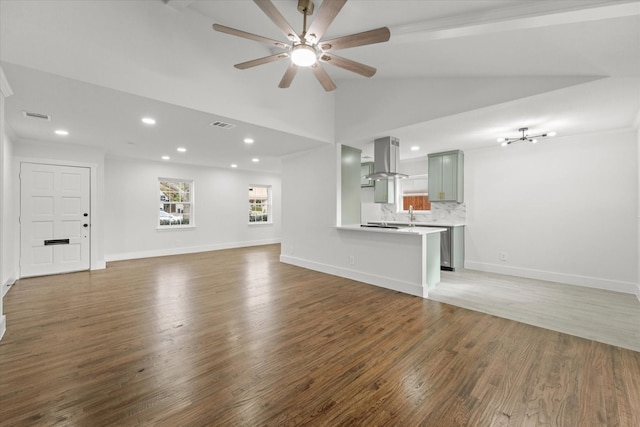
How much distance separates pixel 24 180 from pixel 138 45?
412 cm

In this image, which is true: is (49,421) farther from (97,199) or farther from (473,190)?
(473,190)

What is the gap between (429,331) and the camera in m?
2.78

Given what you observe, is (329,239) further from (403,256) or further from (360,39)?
(360,39)

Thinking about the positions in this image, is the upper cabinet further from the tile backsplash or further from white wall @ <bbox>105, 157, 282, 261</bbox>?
white wall @ <bbox>105, 157, 282, 261</bbox>

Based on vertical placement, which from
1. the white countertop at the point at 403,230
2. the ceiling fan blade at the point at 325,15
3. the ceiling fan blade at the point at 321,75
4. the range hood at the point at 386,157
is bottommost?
the white countertop at the point at 403,230

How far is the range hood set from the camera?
4.73 m

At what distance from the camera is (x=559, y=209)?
468 centimetres

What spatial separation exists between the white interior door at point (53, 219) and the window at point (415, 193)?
7.14 meters

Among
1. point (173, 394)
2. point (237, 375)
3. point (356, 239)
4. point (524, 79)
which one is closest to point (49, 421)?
point (173, 394)

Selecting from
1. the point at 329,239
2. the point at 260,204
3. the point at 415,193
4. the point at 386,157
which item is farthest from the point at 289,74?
the point at 260,204

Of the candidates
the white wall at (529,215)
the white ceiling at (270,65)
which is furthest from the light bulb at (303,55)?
the white wall at (529,215)

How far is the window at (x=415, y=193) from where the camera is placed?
21.7 feet

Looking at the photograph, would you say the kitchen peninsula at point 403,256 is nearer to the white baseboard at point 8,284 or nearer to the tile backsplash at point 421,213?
the tile backsplash at point 421,213

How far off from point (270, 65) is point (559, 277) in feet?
19.5
